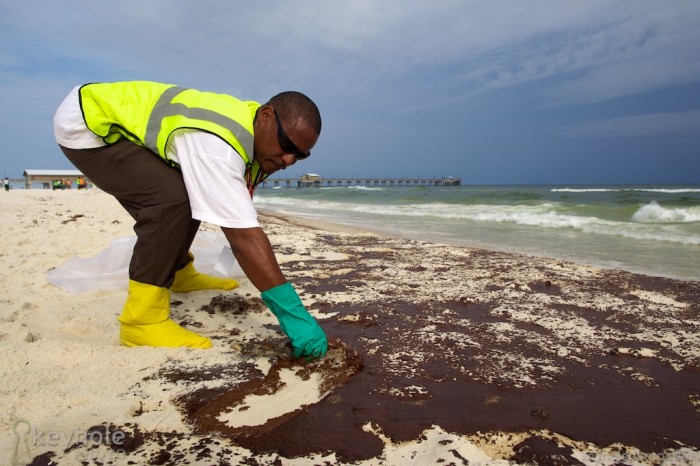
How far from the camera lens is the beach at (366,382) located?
1.13 m

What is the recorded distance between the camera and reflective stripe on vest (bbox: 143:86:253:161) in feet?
5.07

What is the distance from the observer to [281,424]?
48.4 inches

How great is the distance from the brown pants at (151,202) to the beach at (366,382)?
0.35 metres

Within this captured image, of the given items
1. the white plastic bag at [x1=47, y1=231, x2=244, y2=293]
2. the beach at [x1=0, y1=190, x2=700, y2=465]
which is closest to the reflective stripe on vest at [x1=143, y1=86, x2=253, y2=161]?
the beach at [x1=0, y1=190, x2=700, y2=465]

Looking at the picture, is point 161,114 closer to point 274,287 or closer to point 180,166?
point 180,166

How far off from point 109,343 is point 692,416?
2.21 m

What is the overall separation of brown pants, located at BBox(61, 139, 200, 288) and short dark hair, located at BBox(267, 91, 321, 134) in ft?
1.76

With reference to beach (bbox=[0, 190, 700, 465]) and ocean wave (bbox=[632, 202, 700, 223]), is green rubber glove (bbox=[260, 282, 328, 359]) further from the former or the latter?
ocean wave (bbox=[632, 202, 700, 223])

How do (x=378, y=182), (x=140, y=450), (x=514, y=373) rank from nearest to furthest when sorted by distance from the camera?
1. (x=140, y=450)
2. (x=514, y=373)
3. (x=378, y=182)

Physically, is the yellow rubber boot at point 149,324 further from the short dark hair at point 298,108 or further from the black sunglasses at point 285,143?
the short dark hair at point 298,108

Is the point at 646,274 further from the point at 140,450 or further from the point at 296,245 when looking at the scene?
the point at 140,450

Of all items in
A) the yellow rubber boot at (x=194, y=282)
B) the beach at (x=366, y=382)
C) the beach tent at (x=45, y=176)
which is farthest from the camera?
the beach tent at (x=45, y=176)

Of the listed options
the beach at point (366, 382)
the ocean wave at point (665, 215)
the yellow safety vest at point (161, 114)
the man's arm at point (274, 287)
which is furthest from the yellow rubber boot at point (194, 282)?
the ocean wave at point (665, 215)

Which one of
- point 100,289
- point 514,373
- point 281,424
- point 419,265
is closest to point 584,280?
point 419,265
